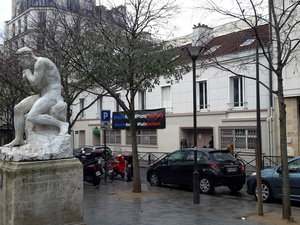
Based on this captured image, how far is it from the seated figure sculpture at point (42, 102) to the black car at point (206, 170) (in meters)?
6.88

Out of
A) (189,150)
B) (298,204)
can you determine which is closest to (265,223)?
(298,204)

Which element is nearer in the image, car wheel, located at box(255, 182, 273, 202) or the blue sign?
car wheel, located at box(255, 182, 273, 202)

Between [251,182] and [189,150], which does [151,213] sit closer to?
[251,182]

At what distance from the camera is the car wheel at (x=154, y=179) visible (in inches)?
572

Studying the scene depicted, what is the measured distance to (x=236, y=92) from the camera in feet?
74.3

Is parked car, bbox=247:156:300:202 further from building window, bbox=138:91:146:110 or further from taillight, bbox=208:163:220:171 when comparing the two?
building window, bbox=138:91:146:110

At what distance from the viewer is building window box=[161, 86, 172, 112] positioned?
88.2ft

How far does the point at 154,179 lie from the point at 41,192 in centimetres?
892

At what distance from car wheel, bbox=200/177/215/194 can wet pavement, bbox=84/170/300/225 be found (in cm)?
25

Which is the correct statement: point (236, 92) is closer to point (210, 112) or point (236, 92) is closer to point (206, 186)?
point (210, 112)

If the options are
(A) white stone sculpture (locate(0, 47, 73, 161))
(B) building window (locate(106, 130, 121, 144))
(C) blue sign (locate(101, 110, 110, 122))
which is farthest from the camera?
(B) building window (locate(106, 130, 121, 144))

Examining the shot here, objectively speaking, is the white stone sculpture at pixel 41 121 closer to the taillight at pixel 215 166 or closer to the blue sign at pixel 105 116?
the taillight at pixel 215 166

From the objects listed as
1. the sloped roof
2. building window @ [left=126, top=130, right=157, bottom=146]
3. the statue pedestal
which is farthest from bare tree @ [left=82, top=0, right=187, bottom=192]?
building window @ [left=126, top=130, right=157, bottom=146]

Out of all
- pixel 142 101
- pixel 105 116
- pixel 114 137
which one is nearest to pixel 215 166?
pixel 105 116
